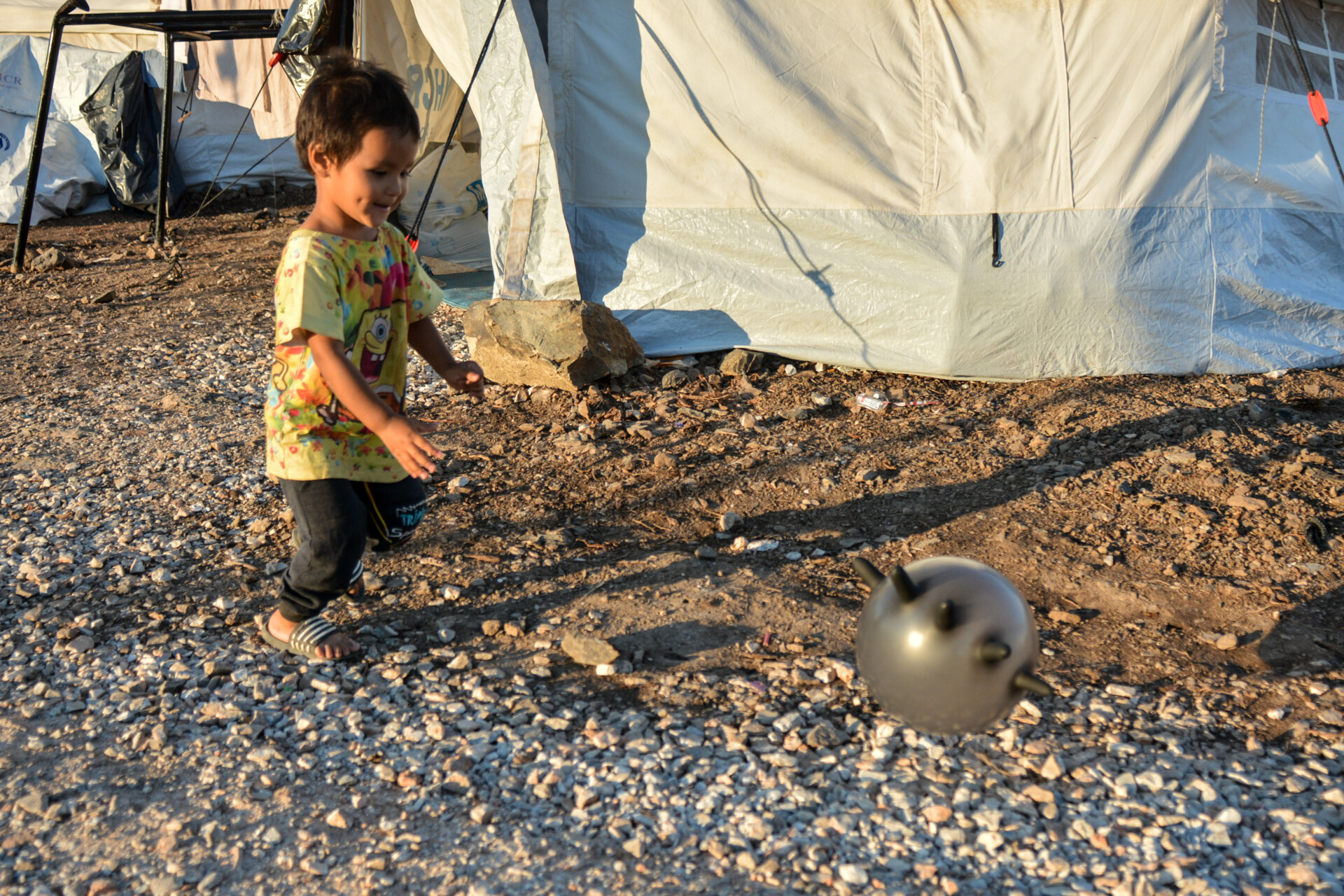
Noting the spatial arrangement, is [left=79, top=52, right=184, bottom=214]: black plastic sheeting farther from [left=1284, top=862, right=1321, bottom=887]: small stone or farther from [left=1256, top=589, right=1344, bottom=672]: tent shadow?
[left=1284, top=862, right=1321, bottom=887]: small stone

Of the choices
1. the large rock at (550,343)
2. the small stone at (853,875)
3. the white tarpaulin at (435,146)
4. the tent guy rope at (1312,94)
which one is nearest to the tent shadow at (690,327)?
the large rock at (550,343)

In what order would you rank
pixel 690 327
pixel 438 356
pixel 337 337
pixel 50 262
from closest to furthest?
pixel 337 337 < pixel 438 356 < pixel 690 327 < pixel 50 262

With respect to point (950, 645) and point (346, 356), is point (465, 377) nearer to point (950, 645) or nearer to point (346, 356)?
point (346, 356)

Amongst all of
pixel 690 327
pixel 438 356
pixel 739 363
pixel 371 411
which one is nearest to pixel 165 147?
pixel 690 327

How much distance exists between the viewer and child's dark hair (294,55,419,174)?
2416mm

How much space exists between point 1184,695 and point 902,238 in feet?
9.53

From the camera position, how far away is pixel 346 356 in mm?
2500

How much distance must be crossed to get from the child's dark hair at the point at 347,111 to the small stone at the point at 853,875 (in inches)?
76.8

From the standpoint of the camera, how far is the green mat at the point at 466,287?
6762mm

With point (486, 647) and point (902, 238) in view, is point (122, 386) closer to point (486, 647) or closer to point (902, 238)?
point (486, 647)

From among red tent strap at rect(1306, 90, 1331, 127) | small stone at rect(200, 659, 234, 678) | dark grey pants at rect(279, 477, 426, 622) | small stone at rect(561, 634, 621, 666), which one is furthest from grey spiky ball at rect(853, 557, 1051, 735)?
red tent strap at rect(1306, 90, 1331, 127)

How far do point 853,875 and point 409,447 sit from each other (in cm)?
132

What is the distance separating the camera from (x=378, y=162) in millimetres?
2455

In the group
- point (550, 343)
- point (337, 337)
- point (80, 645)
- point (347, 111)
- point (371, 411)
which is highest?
point (347, 111)
